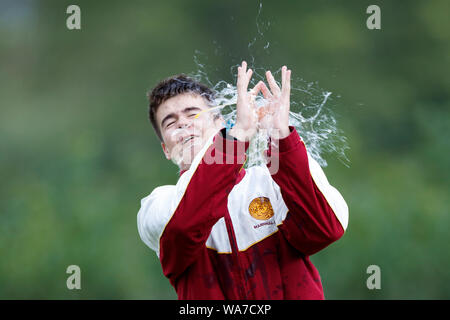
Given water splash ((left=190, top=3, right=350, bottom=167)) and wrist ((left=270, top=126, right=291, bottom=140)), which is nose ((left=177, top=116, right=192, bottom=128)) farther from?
wrist ((left=270, top=126, right=291, bottom=140))

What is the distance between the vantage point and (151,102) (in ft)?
5.73

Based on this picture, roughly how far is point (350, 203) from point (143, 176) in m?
1.84

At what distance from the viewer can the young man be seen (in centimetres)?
Result: 125

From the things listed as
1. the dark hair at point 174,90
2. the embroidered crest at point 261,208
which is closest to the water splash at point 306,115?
the dark hair at point 174,90

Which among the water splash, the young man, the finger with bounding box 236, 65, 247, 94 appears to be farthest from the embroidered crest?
the finger with bounding box 236, 65, 247, 94

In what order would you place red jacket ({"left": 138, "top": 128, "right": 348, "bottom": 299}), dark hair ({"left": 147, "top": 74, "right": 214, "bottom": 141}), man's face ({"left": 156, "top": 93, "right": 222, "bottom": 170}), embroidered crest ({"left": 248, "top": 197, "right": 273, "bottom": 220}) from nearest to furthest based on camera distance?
red jacket ({"left": 138, "top": 128, "right": 348, "bottom": 299}) → embroidered crest ({"left": 248, "top": 197, "right": 273, "bottom": 220}) → man's face ({"left": 156, "top": 93, "right": 222, "bottom": 170}) → dark hair ({"left": 147, "top": 74, "right": 214, "bottom": 141})

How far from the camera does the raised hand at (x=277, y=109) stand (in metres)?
1.28

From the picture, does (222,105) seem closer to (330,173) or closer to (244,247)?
(244,247)

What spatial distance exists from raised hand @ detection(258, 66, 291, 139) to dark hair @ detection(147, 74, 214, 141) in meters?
0.31

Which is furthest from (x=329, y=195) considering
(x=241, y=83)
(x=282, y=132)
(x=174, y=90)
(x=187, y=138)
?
(x=174, y=90)

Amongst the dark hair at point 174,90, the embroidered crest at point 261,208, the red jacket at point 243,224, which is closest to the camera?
the red jacket at point 243,224

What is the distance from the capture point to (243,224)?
55.1 inches

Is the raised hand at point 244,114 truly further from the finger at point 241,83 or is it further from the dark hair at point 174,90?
the dark hair at point 174,90
